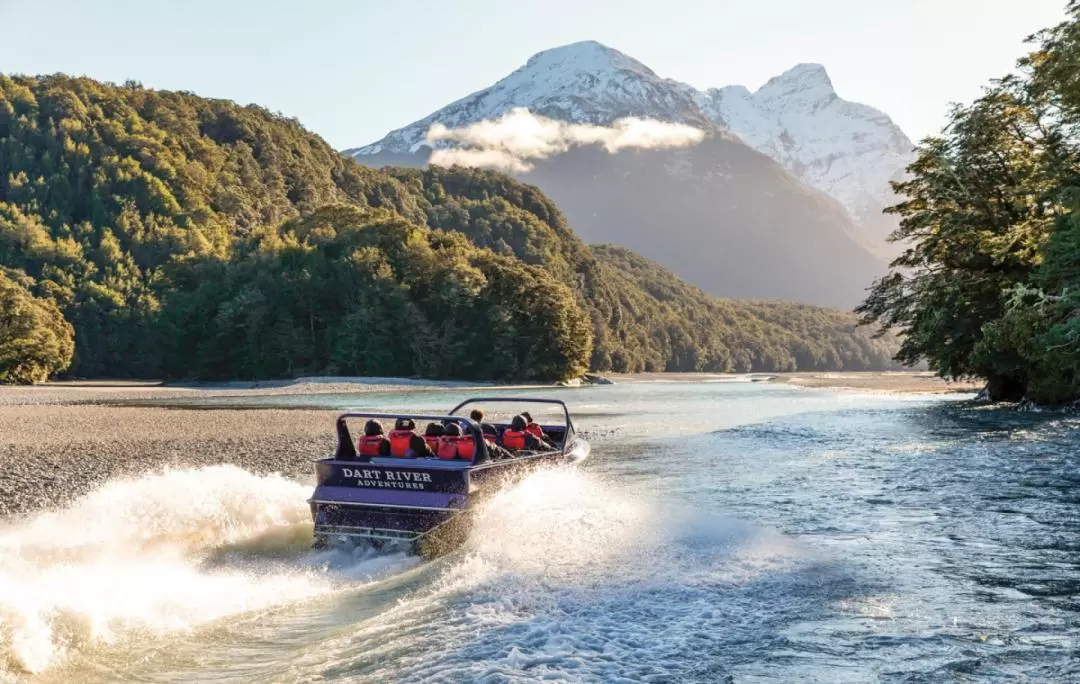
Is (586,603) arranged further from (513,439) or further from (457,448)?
(513,439)

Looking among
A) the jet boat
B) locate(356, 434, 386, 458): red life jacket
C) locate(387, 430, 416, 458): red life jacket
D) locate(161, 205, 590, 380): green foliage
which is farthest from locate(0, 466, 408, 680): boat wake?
locate(161, 205, 590, 380): green foliage

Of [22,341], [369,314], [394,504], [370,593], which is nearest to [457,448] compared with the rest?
[394,504]

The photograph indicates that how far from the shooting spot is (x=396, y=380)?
96438mm

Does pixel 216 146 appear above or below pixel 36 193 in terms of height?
above

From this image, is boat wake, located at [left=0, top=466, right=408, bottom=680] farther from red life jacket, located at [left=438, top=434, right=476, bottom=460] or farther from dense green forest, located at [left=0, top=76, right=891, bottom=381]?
dense green forest, located at [left=0, top=76, right=891, bottom=381]

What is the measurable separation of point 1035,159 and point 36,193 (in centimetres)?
14372

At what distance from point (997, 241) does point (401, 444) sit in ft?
115

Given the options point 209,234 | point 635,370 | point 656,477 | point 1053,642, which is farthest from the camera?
point 635,370

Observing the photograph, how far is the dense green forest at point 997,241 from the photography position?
117ft

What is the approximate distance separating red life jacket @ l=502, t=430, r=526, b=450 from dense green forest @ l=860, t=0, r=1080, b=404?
77.5 feet

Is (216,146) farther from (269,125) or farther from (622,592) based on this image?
(622,592)

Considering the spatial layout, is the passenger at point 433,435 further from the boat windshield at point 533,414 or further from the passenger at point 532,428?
the passenger at point 532,428

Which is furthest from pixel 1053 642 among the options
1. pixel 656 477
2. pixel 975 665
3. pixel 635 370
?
pixel 635 370

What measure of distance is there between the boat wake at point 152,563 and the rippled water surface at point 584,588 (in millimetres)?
40
